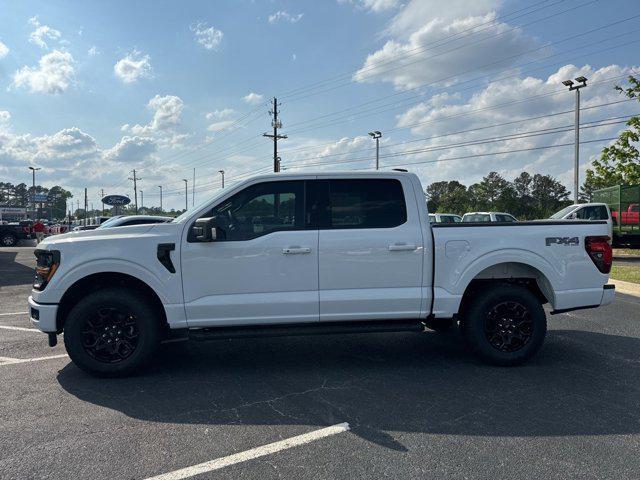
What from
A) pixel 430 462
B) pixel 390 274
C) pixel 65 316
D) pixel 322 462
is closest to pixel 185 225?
pixel 65 316

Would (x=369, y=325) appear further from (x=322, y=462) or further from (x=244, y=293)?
(x=322, y=462)

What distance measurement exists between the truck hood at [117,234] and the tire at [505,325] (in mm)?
3183

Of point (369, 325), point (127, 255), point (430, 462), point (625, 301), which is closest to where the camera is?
point (430, 462)

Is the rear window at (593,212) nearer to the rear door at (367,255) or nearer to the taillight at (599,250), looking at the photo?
the taillight at (599,250)

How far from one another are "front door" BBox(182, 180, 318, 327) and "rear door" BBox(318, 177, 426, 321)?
0.17m

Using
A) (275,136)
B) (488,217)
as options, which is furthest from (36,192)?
(488,217)

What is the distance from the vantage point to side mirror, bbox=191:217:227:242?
4.48 meters

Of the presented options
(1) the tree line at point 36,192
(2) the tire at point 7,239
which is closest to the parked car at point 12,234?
(2) the tire at point 7,239

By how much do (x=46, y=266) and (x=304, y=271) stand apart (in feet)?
8.36

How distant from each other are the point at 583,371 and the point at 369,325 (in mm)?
2270

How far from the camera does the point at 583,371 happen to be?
16.1 feet

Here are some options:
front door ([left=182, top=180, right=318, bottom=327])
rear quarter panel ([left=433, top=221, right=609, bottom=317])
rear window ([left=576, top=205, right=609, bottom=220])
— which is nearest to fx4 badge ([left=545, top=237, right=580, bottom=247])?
rear quarter panel ([left=433, top=221, right=609, bottom=317])

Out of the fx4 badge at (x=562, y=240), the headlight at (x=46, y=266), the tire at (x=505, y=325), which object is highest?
the fx4 badge at (x=562, y=240)

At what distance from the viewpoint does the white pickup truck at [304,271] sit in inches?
182
